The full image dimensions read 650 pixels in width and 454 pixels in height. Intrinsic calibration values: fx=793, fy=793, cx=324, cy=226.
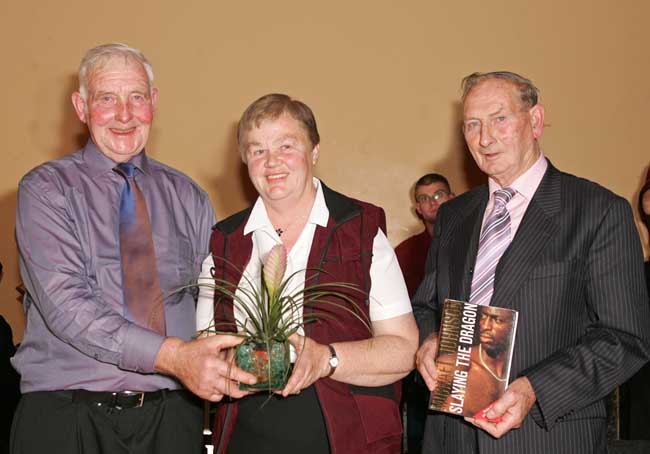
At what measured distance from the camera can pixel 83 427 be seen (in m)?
2.35

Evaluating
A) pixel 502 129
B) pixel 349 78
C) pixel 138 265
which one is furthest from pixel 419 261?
A: pixel 138 265

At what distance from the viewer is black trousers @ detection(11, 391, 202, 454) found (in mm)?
2357

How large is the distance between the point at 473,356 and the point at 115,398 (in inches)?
42.8

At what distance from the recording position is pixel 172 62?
5.00 metres

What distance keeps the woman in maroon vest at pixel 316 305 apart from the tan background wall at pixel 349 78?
265cm

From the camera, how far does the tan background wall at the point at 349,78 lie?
4949 millimetres

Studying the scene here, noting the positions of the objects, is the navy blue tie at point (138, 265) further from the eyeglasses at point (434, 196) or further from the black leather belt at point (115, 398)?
the eyeglasses at point (434, 196)

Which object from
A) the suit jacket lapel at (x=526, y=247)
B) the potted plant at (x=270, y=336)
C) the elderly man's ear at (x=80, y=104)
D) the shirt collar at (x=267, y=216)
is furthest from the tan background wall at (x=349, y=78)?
the potted plant at (x=270, y=336)

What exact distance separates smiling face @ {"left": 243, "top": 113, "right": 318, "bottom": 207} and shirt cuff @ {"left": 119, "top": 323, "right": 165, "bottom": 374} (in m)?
0.54

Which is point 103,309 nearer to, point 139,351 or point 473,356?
point 139,351

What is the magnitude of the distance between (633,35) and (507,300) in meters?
3.69

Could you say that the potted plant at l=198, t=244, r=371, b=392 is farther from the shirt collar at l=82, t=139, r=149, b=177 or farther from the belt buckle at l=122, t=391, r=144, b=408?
the shirt collar at l=82, t=139, r=149, b=177

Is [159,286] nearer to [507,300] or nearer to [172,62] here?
[507,300]

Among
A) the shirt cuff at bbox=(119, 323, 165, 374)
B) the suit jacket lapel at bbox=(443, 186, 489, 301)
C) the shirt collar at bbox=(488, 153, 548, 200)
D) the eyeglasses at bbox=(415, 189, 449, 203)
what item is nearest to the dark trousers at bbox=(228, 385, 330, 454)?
the shirt cuff at bbox=(119, 323, 165, 374)
